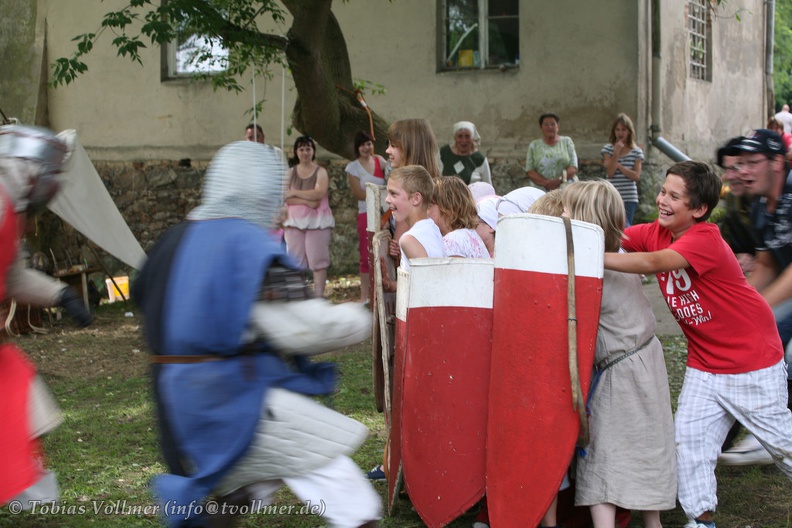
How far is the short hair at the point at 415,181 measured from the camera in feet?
15.1

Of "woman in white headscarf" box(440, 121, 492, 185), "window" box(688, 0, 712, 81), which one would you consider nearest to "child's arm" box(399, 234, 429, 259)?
"woman in white headscarf" box(440, 121, 492, 185)

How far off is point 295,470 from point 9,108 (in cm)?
734

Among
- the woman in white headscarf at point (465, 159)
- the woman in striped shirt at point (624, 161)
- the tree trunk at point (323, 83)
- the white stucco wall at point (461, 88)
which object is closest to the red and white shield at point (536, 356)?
the woman in white headscarf at point (465, 159)

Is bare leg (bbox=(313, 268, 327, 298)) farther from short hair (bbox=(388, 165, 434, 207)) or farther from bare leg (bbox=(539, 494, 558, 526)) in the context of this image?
bare leg (bbox=(539, 494, 558, 526))

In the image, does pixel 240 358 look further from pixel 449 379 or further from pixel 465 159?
pixel 465 159

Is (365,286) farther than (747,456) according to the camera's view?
Yes

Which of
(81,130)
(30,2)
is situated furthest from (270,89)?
(30,2)

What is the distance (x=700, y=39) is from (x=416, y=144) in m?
9.97

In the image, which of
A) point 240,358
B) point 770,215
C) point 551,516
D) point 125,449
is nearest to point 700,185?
point 770,215

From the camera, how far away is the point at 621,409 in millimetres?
3670

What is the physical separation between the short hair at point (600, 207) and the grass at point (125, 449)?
1188 mm

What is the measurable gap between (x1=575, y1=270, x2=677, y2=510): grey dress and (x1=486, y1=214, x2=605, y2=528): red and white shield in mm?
219

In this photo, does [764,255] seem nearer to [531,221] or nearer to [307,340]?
[531,221]

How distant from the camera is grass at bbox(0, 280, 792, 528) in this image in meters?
4.25
